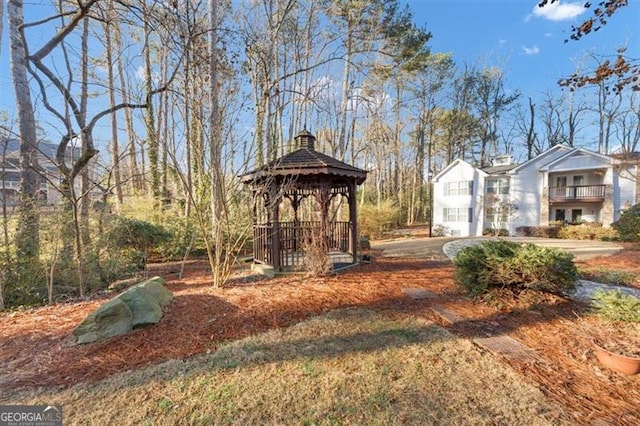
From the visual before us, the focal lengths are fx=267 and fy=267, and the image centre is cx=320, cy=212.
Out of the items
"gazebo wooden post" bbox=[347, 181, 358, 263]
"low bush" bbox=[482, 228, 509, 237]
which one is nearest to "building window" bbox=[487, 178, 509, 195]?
"low bush" bbox=[482, 228, 509, 237]

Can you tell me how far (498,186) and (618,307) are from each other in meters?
Answer: 19.5

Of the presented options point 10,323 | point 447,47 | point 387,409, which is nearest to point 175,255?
point 10,323

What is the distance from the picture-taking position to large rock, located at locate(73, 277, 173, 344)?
326 centimetres

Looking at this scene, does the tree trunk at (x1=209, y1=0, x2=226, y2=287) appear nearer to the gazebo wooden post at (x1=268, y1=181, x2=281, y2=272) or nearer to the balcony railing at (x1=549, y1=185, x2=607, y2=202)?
the gazebo wooden post at (x1=268, y1=181, x2=281, y2=272)

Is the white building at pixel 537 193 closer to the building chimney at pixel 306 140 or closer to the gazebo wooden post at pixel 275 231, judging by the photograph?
the building chimney at pixel 306 140

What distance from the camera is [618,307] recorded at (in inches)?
126

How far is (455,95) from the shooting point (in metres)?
24.8

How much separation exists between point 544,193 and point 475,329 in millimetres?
19928

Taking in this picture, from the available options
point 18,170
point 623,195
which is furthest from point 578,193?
point 18,170

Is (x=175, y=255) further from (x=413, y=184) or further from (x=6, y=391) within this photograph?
(x=413, y=184)

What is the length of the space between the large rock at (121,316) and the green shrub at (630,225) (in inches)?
778

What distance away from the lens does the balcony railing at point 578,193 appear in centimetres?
1697

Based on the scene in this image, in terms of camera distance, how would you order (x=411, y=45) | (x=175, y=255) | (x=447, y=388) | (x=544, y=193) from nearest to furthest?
(x=447, y=388), (x=175, y=255), (x=411, y=45), (x=544, y=193)

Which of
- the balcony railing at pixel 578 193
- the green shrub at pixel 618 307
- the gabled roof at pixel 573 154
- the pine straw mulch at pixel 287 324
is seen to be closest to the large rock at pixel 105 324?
the pine straw mulch at pixel 287 324
